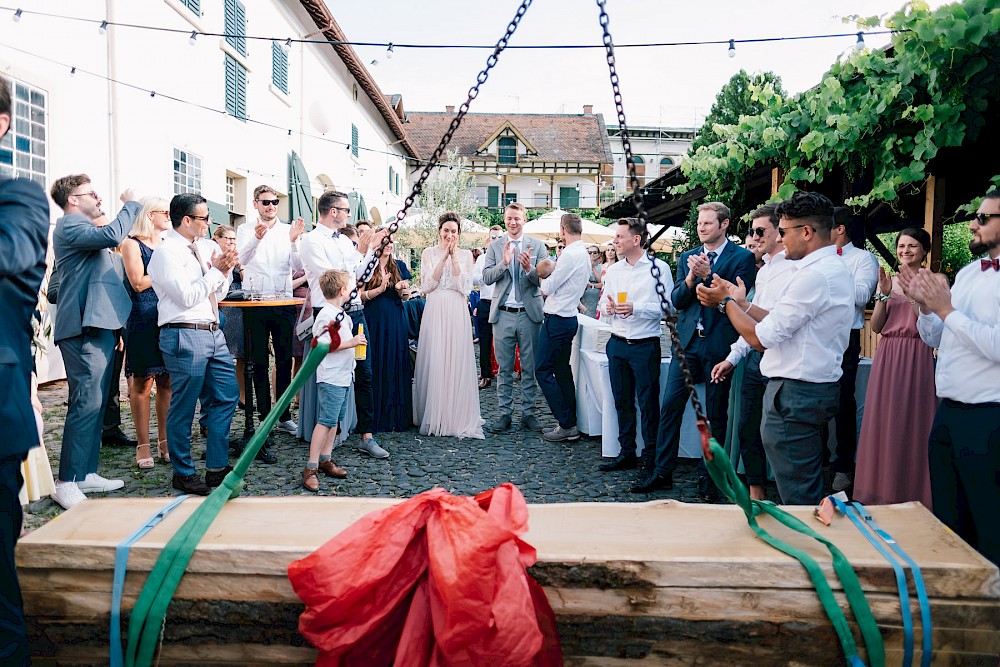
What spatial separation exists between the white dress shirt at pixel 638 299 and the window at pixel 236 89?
9.34m

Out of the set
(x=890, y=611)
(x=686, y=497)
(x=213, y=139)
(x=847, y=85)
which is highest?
(x=213, y=139)

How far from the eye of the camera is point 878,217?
858 centimetres

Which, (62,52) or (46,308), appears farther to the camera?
(62,52)

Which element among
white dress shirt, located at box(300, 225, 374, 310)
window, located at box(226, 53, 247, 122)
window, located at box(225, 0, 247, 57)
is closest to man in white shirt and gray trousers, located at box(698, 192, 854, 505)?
white dress shirt, located at box(300, 225, 374, 310)

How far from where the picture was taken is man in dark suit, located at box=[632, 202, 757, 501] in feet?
15.5

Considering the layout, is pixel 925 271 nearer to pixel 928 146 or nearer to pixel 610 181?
pixel 928 146

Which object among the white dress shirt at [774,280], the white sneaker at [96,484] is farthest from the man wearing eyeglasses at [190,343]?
the white dress shirt at [774,280]

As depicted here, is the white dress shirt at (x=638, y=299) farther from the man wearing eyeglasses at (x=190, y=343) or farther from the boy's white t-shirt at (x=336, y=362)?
the man wearing eyeglasses at (x=190, y=343)

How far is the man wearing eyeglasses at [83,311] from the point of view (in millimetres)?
4320

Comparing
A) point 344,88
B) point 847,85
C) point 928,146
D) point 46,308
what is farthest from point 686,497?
point 344,88

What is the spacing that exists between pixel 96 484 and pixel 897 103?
5860mm

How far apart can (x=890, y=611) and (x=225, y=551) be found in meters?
1.87

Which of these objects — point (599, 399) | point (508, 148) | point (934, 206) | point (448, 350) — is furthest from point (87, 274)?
point (508, 148)

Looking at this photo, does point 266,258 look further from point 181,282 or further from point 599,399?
point 599,399
